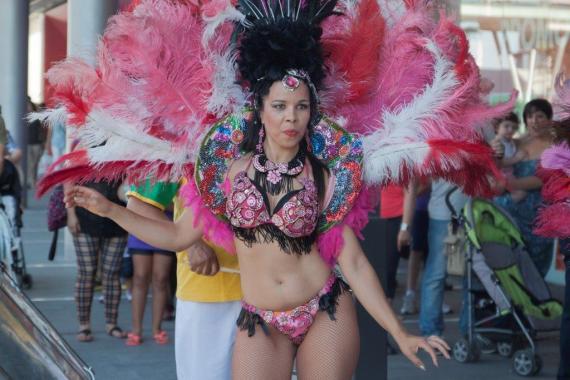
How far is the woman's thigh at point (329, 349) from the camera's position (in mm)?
3949

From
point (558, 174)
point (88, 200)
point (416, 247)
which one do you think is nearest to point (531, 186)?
point (416, 247)

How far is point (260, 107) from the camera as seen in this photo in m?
4.12

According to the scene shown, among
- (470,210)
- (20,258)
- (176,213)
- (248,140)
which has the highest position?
(248,140)

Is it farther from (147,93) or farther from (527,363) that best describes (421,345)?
(527,363)

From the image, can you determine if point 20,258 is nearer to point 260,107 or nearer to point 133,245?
point 133,245

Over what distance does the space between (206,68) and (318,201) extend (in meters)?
0.72

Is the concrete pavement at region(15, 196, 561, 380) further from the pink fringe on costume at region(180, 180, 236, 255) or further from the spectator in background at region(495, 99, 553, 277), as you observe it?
the pink fringe on costume at region(180, 180, 236, 255)

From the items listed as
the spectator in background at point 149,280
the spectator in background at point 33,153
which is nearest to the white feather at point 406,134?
the spectator in background at point 149,280

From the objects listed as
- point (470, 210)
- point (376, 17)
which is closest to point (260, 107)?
point (376, 17)

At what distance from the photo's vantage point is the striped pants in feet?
27.7

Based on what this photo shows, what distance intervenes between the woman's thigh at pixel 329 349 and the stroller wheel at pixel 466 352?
3.77 meters

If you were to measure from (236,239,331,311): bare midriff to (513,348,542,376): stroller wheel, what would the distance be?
3.66 metres

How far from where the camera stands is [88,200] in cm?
415

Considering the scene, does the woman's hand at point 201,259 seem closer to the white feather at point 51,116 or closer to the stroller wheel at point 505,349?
the white feather at point 51,116
